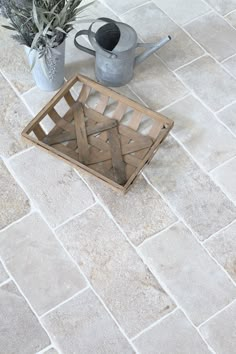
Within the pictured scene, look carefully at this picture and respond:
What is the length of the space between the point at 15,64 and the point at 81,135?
1.65ft

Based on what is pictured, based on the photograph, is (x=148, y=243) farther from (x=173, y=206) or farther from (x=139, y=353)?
(x=139, y=353)

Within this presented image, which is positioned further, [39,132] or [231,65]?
[231,65]

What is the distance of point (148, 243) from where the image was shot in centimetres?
153

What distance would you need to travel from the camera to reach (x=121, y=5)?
2.10 metres

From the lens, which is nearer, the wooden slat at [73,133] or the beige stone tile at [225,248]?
the beige stone tile at [225,248]

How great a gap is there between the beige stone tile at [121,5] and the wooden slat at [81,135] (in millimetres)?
626

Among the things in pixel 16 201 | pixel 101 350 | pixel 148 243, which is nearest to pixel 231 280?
pixel 148 243

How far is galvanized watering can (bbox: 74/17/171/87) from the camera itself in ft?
5.53

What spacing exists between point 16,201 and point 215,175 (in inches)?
29.3

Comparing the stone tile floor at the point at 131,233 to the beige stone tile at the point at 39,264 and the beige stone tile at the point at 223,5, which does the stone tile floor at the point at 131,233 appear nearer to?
the beige stone tile at the point at 39,264

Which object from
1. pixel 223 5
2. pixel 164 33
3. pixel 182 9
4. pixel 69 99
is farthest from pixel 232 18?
pixel 69 99

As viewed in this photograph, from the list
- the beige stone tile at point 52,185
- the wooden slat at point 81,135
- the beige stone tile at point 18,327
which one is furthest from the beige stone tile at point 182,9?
the beige stone tile at point 18,327

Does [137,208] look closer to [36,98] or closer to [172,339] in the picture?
[172,339]

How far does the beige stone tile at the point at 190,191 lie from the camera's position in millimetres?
1587
